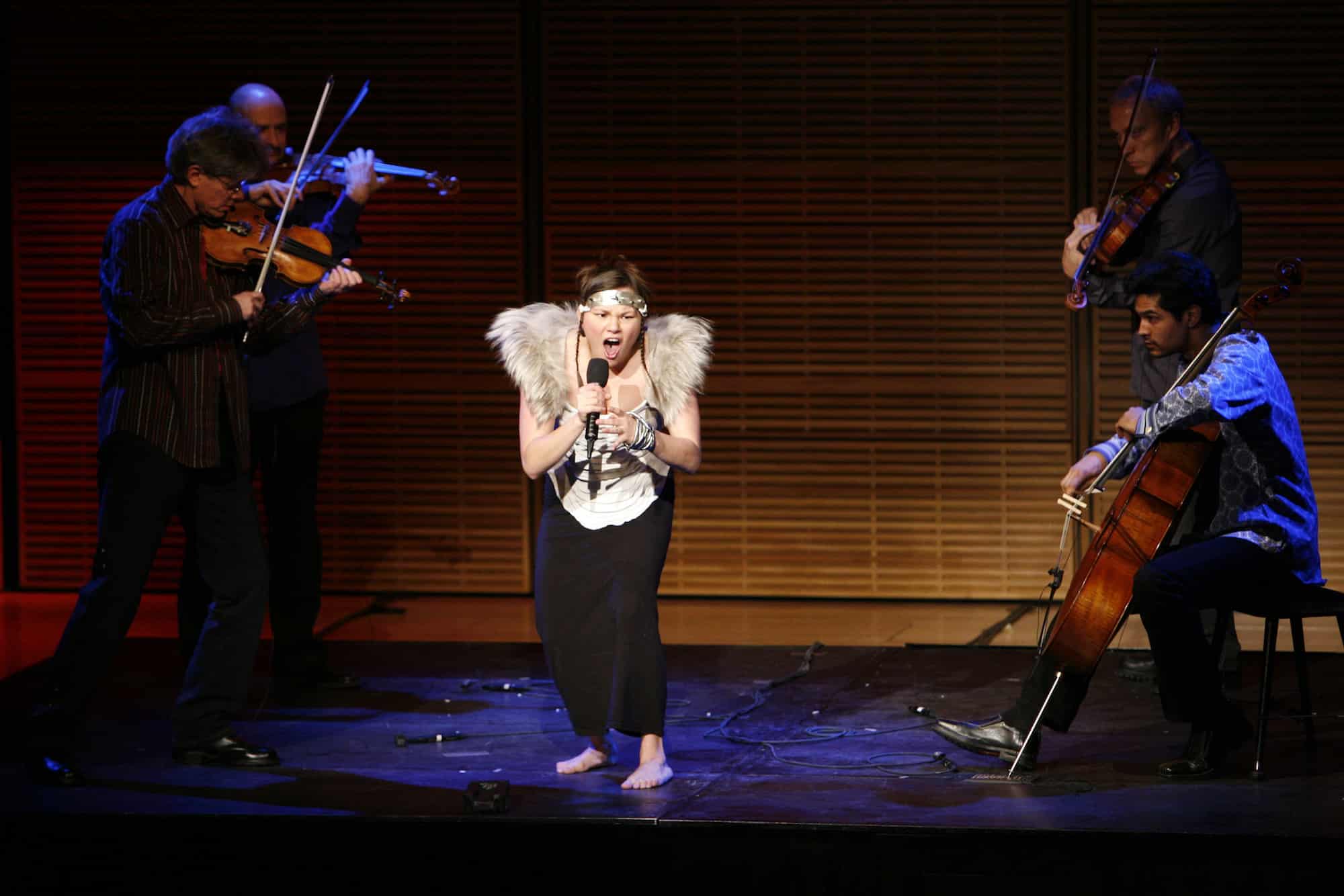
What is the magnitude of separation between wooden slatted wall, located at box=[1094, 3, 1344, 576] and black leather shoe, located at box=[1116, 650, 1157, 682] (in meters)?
1.59

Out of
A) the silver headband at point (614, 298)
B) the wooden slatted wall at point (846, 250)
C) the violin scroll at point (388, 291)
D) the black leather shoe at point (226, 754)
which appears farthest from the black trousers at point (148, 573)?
the wooden slatted wall at point (846, 250)

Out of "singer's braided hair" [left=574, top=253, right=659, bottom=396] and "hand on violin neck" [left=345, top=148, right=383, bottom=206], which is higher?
"hand on violin neck" [left=345, top=148, right=383, bottom=206]

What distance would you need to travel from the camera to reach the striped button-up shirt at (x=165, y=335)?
380 centimetres

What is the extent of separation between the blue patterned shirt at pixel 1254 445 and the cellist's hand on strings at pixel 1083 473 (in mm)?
106

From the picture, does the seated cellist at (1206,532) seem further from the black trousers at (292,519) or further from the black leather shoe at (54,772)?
the black leather shoe at (54,772)

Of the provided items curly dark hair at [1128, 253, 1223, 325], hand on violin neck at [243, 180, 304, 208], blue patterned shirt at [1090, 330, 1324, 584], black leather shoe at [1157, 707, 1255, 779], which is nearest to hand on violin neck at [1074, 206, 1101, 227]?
curly dark hair at [1128, 253, 1223, 325]

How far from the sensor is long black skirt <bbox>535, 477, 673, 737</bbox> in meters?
3.81

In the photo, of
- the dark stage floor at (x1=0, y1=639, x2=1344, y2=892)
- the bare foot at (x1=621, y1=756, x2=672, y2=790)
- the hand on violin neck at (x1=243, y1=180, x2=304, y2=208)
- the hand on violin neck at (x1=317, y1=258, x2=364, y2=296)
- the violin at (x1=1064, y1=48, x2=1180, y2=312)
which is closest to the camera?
the dark stage floor at (x1=0, y1=639, x2=1344, y2=892)

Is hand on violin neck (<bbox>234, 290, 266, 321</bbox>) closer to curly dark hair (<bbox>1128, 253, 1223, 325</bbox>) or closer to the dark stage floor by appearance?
the dark stage floor

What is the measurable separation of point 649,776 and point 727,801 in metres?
0.24

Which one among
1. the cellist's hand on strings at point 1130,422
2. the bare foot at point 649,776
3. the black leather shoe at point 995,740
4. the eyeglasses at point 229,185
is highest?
the eyeglasses at point 229,185

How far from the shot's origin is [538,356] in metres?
3.88

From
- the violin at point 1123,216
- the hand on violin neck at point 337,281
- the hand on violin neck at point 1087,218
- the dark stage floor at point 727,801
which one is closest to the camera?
the dark stage floor at point 727,801

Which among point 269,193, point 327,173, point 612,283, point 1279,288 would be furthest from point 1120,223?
point 269,193
